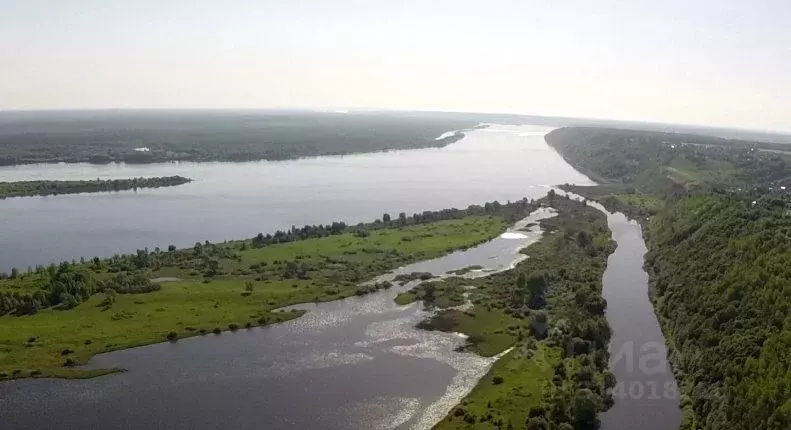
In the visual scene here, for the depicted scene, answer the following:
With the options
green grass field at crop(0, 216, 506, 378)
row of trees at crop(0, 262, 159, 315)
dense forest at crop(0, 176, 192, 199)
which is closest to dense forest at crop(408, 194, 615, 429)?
green grass field at crop(0, 216, 506, 378)

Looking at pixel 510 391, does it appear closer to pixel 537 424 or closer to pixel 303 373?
pixel 537 424

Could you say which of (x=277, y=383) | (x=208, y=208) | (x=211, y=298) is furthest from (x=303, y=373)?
(x=208, y=208)

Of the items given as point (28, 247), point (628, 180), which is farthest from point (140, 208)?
point (628, 180)

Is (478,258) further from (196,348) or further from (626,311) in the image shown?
(196,348)

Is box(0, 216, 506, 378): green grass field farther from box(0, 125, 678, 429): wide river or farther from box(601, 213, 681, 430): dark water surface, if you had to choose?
box(601, 213, 681, 430): dark water surface

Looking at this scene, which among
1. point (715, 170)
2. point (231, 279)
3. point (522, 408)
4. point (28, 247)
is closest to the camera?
point (522, 408)

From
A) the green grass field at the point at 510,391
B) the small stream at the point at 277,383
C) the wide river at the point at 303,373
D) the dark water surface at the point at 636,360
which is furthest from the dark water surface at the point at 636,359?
the small stream at the point at 277,383
